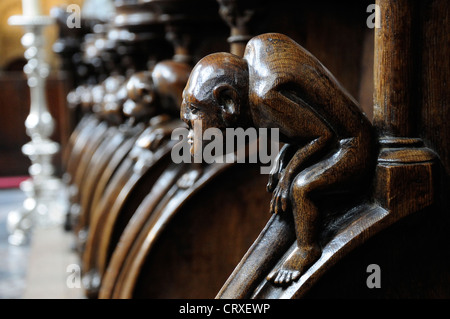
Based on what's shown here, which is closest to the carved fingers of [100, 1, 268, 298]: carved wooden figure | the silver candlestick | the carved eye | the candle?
the carved eye

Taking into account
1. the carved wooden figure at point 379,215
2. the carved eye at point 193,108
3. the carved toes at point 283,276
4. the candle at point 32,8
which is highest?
the candle at point 32,8

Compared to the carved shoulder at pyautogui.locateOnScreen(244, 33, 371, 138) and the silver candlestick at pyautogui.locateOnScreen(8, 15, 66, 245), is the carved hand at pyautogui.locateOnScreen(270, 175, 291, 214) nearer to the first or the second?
the carved shoulder at pyautogui.locateOnScreen(244, 33, 371, 138)

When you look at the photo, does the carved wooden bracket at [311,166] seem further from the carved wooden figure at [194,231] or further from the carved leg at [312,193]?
the carved wooden figure at [194,231]

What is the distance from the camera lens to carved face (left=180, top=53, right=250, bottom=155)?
2.51ft

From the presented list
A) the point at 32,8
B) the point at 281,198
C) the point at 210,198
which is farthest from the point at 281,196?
the point at 32,8

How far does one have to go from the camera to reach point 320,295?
74cm

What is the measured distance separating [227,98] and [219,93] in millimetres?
11

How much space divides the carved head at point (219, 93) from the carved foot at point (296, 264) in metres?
0.16

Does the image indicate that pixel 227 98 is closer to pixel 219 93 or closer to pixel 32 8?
pixel 219 93

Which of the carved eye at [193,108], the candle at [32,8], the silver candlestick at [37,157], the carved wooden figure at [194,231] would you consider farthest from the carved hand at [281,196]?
the candle at [32,8]

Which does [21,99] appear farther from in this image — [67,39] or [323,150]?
[323,150]

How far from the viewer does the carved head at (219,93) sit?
0.77 meters

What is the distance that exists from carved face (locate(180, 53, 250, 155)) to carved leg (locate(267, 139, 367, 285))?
0.35ft

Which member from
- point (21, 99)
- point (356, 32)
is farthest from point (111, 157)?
point (21, 99)
